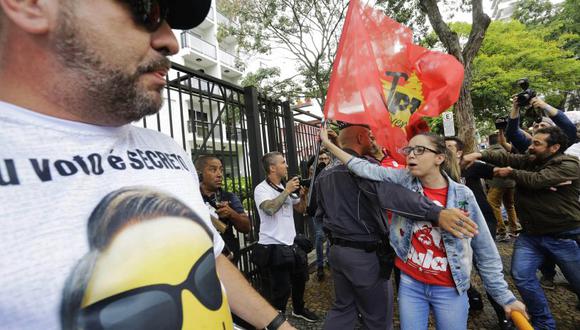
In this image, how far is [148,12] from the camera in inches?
36.9

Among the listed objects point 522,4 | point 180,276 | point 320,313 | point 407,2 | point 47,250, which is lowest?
point 320,313

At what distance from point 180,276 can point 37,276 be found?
0.98 ft

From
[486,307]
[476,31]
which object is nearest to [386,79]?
[486,307]

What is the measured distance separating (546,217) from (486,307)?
146cm

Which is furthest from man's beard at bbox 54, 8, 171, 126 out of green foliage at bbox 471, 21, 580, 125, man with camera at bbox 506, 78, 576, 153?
green foliage at bbox 471, 21, 580, 125

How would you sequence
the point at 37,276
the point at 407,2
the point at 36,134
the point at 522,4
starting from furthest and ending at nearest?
the point at 522,4
the point at 407,2
the point at 36,134
the point at 37,276

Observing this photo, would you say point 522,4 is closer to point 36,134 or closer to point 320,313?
point 320,313

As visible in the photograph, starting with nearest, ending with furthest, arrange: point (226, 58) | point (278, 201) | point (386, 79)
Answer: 1. point (386, 79)
2. point (278, 201)
3. point (226, 58)

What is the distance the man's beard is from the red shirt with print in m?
2.23

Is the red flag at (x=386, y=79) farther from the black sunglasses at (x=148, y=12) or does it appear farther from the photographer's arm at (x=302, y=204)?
the black sunglasses at (x=148, y=12)

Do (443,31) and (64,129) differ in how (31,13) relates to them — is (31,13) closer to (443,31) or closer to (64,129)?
(64,129)

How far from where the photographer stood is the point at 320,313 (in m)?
4.18

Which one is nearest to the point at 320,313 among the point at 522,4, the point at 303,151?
the point at 303,151

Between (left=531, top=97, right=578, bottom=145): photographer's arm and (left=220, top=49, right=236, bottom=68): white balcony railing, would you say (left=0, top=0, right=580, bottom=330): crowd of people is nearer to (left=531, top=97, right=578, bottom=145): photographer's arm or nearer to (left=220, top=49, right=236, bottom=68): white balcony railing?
(left=531, top=97, right=578, bottom=145): photographer's arm
